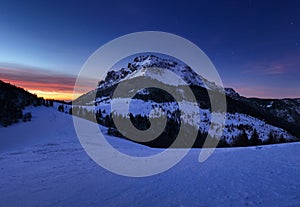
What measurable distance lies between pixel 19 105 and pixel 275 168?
19.4 metres

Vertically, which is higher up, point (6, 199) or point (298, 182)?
point (298, 182)

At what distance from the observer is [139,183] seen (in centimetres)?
616

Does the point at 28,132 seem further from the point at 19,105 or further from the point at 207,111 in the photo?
the point at 207,111

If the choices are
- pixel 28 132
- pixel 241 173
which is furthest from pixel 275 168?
pixel 28 132

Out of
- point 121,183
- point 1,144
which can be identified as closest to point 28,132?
point 1,144

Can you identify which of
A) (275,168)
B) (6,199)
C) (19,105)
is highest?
(19,105)

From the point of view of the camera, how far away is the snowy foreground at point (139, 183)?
4.68m

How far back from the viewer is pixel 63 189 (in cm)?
548

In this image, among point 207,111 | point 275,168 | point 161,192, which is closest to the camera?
point 161,192

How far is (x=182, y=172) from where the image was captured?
743 centimetres

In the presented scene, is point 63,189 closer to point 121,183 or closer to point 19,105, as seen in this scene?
point 121,183

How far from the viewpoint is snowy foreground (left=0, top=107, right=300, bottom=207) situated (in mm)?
4677

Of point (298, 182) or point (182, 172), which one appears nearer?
point (298, 182)

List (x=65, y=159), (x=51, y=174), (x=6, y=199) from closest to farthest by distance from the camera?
(x=6, y=199)
(x=51, y=174)
(x=65, y=159)
